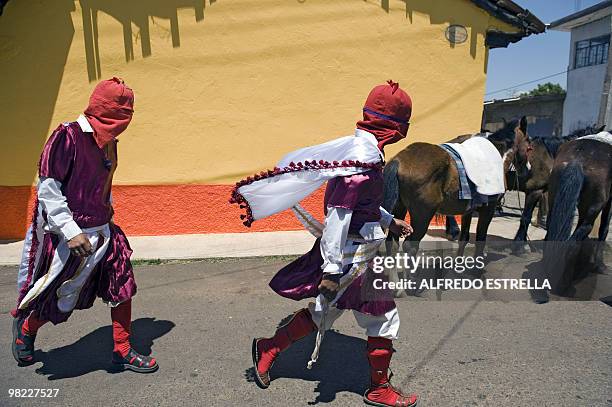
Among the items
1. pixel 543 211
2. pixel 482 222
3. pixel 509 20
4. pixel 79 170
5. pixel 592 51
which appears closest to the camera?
pixel 79 170

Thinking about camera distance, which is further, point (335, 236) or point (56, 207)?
point (56, 207)

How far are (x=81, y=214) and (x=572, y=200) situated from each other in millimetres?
4068

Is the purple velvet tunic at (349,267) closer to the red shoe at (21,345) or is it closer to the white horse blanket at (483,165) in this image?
the red shoe at (21,345)

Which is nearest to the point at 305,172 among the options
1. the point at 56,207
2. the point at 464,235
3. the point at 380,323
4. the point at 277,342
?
the point at 380,323

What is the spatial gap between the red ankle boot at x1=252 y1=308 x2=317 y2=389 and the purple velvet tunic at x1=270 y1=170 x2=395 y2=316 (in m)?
0.17

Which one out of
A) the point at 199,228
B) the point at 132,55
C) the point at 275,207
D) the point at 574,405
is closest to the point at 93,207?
the point at 275,207

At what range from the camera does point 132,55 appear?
21.1 feet

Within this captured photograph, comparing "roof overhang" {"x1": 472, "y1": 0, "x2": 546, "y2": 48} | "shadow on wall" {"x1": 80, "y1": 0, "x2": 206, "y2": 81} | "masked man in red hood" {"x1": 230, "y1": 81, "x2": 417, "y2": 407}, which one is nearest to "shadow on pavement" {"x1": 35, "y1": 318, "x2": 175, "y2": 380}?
"masked man in red hood" {"x1": 230, "y1": 81, "x2": 417, "y2": 407}

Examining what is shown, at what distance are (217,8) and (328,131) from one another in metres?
2.47

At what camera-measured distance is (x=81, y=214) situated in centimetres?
263

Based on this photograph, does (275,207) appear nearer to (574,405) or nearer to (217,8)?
(574,405)

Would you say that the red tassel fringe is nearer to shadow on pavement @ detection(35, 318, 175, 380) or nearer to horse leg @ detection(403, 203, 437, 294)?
shadow on pavement @ detection(35, 318, 175, 380)

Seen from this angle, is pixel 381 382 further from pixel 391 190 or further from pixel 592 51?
pixel 592 51

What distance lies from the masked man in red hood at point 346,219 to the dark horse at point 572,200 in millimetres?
2498
